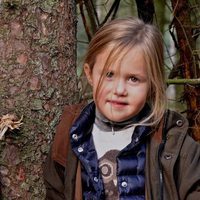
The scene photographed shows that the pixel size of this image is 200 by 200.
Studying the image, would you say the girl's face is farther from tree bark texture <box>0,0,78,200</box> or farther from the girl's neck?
tree bark texture <box>0,0,78,200</box>

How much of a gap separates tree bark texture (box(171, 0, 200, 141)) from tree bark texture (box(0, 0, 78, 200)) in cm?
110

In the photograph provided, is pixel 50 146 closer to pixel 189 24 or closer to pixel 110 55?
pixel 110 55

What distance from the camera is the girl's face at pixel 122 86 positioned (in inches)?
63.1

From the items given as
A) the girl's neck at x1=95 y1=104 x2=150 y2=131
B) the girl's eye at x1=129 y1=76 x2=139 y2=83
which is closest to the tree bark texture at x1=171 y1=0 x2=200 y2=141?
the girl's neck at x1=95 y1=104 x2=150 y2=131

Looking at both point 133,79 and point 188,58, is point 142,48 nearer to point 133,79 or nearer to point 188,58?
point 133,79

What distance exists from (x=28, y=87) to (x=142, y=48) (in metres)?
0.42

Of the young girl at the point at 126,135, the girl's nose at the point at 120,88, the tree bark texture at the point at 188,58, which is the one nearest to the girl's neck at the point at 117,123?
the young girl at the point at 126,135

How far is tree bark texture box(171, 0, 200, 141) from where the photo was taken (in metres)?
2.76

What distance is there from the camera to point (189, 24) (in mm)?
2807

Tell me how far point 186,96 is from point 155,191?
4.04 ft

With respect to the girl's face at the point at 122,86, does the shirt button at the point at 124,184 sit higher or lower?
lower

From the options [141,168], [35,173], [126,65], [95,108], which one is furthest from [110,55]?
[35,173]

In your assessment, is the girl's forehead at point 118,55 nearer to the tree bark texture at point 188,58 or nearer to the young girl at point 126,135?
the young girl at point 126,135

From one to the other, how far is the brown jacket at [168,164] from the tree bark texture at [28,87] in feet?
0.30
